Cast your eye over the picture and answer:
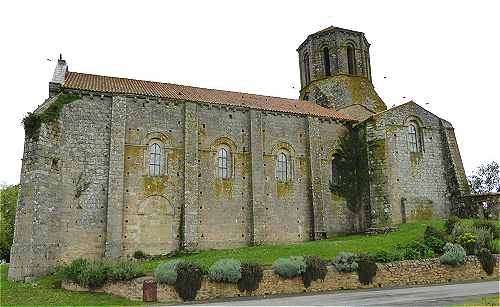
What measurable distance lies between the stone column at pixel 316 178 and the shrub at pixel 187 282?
44.5 ft

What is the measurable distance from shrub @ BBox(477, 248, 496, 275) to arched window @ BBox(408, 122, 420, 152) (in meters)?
11.5

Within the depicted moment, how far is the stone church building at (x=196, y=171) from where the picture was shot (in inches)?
962

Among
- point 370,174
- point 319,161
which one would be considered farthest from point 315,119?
point 370,174

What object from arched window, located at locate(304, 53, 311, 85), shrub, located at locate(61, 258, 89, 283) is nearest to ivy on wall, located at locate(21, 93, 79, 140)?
shrub, located at locate(61, 258, 89, 283)

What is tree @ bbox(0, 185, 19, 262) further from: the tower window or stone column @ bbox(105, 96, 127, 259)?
the tower window

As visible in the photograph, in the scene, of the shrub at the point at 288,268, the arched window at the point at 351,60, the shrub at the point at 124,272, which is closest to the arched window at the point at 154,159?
the shrub at the point at 124,272

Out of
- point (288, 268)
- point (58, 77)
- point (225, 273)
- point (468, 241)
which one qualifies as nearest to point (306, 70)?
point (58, 77)

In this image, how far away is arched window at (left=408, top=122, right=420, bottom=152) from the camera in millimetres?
32656

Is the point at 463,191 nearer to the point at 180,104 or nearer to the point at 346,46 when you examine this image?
the point at 346,46

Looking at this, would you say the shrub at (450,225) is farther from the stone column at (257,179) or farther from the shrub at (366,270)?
the stone column at (257,179)

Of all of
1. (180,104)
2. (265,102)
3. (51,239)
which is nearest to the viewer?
(51,239)

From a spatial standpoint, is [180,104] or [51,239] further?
[180,104]

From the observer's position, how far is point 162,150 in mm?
27812

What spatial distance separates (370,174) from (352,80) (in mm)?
11433
